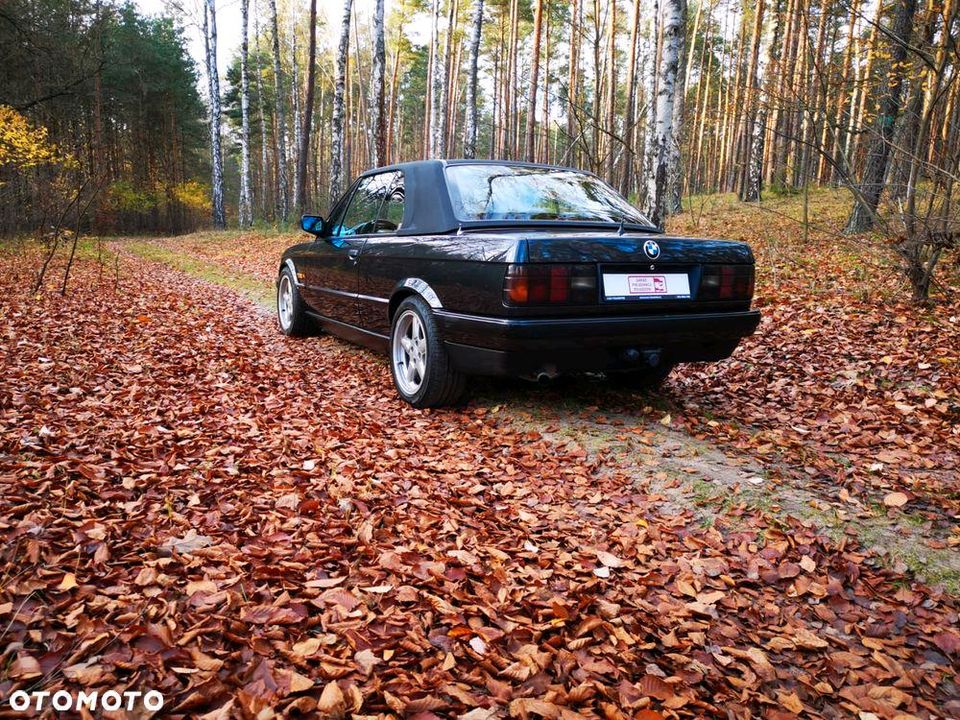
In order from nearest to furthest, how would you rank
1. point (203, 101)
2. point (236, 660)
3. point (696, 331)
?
point (236, 660) < point (696, 331) < point (203, 101)

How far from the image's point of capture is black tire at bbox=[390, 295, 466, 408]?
397 centimetres

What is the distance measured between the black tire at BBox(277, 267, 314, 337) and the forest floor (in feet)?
4.87

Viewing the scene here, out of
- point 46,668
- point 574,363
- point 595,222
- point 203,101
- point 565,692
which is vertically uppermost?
point 203,101

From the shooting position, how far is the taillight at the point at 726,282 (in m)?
3.75

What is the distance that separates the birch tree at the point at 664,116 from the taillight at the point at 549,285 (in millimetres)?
6416

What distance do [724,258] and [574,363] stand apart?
3.99 ft

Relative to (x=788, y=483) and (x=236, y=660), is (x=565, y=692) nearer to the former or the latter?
(x=236, y=660)

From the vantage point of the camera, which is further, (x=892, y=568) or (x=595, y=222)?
(x=595, y=222)

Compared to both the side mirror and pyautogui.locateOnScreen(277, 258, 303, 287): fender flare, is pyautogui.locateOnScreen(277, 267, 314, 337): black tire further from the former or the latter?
the side mirror

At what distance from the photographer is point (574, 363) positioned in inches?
138

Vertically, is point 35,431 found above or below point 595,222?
below

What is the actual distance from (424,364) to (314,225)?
2272 mm

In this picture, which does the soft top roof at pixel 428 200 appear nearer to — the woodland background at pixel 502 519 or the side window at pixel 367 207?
the side window at pixel 367 207

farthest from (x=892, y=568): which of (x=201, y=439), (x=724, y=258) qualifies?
(x=201, y=439)
